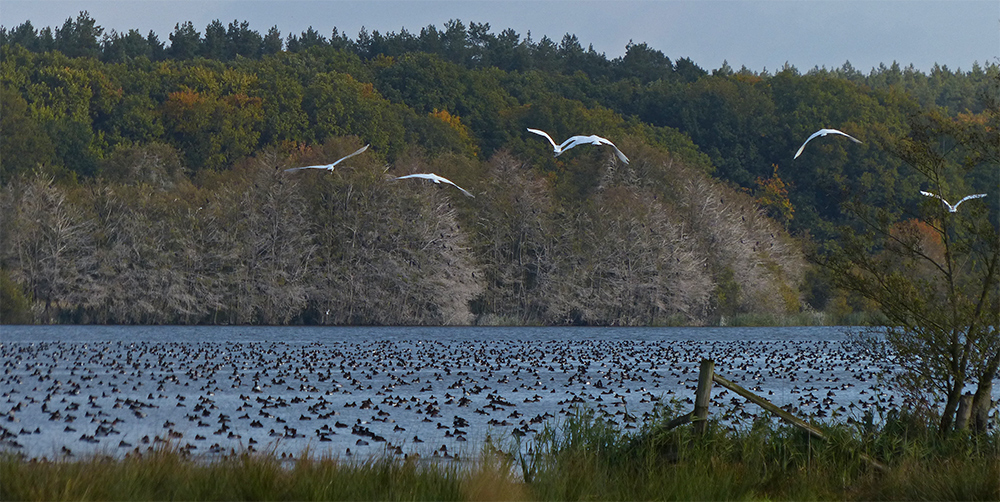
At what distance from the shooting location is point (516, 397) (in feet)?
86.1

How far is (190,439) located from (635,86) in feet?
293

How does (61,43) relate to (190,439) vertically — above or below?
above

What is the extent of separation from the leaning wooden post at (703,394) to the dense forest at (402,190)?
1390 inches

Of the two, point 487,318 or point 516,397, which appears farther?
point 487,318

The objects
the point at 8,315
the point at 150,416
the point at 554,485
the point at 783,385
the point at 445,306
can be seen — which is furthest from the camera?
the point at 445,306

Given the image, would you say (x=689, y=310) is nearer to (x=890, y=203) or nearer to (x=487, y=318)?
(x=487, y=318)

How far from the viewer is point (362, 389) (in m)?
27.9

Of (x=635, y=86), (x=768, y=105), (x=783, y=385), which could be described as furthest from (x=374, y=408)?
(x=635, y=86)

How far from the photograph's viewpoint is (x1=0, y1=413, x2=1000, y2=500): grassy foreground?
31.7 feet

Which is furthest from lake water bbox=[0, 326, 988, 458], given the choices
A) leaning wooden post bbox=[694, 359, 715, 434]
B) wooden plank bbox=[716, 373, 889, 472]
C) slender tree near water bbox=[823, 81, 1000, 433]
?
slender tree near water bbox=[823, 81, 1000, 433]

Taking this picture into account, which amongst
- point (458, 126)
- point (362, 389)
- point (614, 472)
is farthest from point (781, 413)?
point (458, 126)

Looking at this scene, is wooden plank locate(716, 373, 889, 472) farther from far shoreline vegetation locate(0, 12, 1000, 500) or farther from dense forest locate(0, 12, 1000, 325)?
dense forest locate(0, 12, 1000, 325)

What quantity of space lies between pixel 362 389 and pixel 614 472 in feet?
56.7

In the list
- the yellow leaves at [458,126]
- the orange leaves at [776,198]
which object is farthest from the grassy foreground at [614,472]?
the yellow leaves at [458,126]
